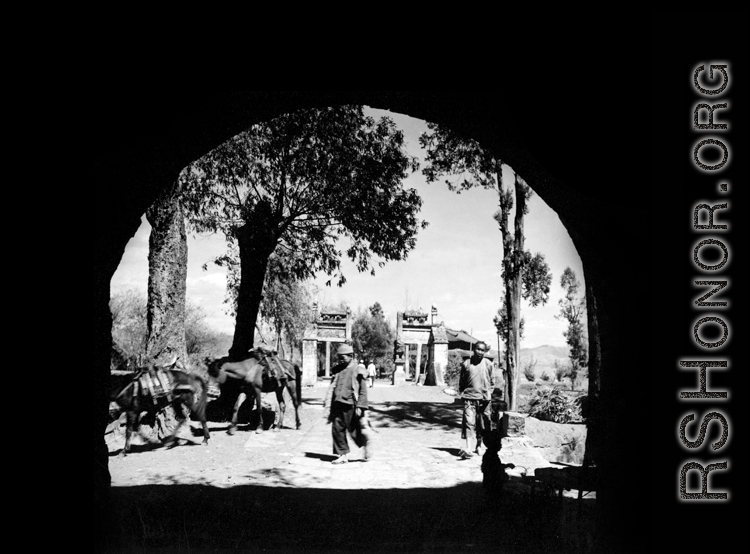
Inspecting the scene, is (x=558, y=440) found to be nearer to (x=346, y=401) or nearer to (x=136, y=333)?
(x=346, y=401)

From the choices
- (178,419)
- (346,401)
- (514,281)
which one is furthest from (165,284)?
(514,281)

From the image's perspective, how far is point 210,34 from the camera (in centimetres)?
280

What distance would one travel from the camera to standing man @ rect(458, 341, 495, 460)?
8.38m

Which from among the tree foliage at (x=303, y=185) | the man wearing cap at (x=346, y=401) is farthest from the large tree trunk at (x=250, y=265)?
the man wearing cap at (x=346, y=401)

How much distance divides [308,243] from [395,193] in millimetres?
3357

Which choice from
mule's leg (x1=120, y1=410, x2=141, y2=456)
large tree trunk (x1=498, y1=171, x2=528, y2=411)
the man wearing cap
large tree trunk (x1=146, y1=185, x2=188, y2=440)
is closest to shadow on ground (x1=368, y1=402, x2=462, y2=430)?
large tree trunk (x1=498, y1=171, x2=528, y2=411)

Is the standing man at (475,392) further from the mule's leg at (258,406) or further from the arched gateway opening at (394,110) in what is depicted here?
the mule's leg at (258,406)

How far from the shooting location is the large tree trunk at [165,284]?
34.7 ft

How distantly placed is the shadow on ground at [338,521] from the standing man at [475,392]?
223 cm

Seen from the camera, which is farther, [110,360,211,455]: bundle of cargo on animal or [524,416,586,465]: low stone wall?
[524,416,586,465]: low stone wall

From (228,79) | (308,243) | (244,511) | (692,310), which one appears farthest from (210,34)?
(308,243)

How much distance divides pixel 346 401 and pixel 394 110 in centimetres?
444

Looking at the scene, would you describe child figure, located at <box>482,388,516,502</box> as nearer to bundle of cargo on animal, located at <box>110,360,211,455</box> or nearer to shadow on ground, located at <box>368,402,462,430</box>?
bundle of cargo on animal, located at <box>110,360,211,455</box>

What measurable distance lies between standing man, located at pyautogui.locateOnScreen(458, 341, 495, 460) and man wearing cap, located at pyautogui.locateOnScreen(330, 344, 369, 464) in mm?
1836
